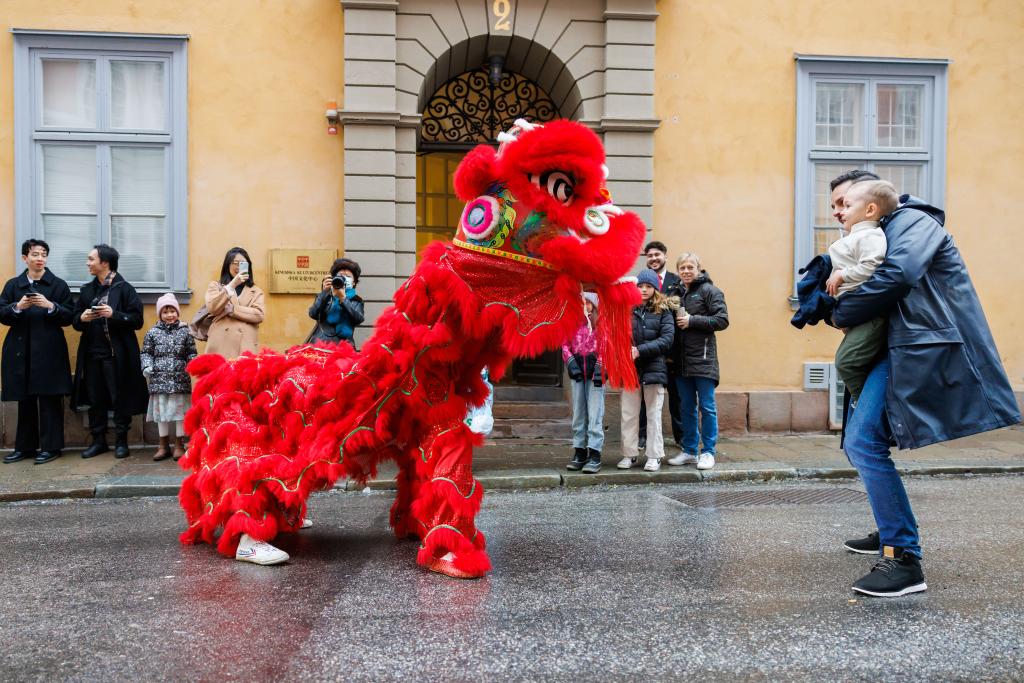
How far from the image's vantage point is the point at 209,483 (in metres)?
4.90

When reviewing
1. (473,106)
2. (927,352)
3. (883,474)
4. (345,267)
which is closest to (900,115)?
(473,106)

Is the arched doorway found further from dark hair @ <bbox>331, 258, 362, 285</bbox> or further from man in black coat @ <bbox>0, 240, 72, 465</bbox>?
man in black coat @ <bbox>0, 240, 72, 465</bbox>

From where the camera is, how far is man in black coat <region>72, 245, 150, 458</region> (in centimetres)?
896

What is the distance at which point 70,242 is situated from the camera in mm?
9852

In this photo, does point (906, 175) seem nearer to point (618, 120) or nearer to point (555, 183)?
point (618, 120)

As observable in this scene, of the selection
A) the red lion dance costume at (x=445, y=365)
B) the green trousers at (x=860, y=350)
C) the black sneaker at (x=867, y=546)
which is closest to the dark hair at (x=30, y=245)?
the red lion dance costume at (x=445, y=365)

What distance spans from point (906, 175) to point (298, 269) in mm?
7311

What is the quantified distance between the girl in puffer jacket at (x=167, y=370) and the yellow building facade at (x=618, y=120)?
3.13 ft

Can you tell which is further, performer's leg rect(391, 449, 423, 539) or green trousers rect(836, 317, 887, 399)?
performer's leg rect(391, 449, 423, 539)

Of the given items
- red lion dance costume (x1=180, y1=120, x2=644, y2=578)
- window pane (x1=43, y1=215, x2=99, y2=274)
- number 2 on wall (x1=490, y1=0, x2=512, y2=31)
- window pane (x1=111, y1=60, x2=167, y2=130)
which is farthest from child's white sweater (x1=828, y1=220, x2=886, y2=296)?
window pane (x1=43, y1=215, x2=99, y2=274)

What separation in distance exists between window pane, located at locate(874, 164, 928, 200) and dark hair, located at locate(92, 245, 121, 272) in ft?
28.6

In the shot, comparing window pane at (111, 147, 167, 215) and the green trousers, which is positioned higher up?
window pane at (111, 147, 167, 215)

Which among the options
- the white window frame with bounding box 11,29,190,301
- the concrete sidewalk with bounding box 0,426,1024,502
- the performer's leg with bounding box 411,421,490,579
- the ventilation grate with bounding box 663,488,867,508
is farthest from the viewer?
the white window frame with bounding box 11,29,190,301

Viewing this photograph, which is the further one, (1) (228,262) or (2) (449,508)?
(1) (228,262)
